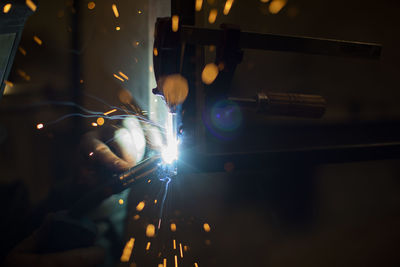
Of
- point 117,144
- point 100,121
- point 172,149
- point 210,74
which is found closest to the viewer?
point 210,74

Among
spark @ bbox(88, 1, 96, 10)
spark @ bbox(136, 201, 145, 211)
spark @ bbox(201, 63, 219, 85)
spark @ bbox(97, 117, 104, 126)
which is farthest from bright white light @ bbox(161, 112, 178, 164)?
spark @ bbox(88, 1, 96, 10)

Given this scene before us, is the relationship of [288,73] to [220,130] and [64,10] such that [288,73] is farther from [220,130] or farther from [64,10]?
[64,10]

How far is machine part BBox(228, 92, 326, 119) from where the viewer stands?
0.57m

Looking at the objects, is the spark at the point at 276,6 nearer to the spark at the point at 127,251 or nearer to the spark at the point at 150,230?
the spark at the point at 150,230

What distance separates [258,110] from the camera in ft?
1.94

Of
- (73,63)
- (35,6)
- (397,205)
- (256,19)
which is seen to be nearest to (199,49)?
(256,19)

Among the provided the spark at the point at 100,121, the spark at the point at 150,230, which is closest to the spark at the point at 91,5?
the spark at the point at 100,121

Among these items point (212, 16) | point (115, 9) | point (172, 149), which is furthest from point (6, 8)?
point (172, 149)

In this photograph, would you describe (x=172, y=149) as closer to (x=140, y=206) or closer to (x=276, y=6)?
(x=140, y=206)

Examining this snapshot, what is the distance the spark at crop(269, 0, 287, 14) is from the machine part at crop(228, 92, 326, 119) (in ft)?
1.97

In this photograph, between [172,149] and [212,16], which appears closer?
[172,149]

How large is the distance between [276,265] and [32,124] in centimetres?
139

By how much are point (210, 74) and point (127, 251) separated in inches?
34.4

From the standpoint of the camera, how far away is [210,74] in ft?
1.80
